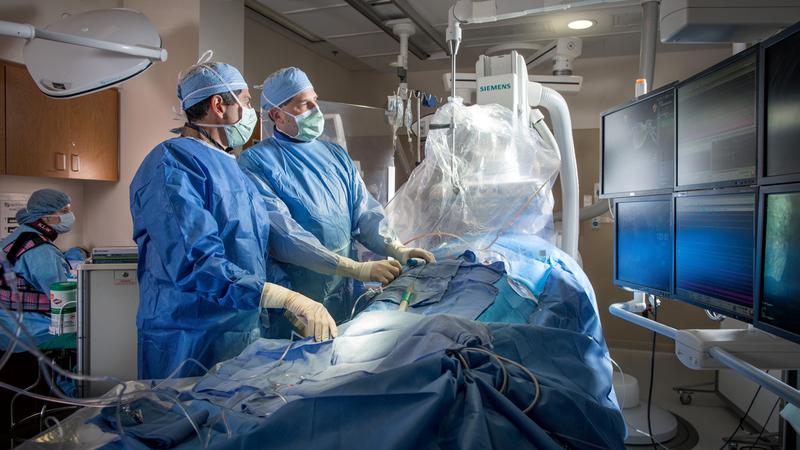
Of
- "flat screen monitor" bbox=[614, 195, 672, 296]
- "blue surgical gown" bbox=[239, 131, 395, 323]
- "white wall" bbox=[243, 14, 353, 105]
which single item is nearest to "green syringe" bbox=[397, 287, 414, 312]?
"blue surgical gown" bbox=[239, 131, 395, 323]

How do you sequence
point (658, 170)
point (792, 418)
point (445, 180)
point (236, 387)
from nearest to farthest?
point (236, 387), point (792, 418), point (658, 170), point (445, 180)

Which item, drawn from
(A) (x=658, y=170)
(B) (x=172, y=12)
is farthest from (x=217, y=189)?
(B) (x=172, y=12)

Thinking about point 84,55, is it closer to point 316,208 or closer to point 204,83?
point 204,83

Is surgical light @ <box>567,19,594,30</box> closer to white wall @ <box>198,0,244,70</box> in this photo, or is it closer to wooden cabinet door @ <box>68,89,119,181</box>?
white wall @ <box>198,0,244,70</box>

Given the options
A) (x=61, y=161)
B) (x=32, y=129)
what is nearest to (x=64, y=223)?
(x=61, y=161)

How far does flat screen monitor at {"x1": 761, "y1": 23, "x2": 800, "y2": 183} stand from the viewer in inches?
42.7

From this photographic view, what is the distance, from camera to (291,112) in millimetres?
2256

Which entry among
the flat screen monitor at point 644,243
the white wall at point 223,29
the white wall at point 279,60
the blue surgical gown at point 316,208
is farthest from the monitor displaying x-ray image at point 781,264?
the white wall at point 279,60

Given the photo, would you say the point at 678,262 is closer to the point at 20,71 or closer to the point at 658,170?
the point at 658,170

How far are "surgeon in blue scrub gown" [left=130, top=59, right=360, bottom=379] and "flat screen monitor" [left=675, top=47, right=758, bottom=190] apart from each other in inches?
43.3

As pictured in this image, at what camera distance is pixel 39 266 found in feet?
9.26

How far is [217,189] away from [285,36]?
318 centimetres

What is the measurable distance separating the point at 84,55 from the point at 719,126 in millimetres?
2468

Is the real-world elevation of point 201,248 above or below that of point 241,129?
below
